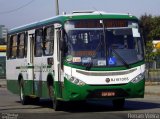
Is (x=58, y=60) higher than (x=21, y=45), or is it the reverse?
(x=21, y=45)

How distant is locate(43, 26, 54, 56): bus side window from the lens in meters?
19.5

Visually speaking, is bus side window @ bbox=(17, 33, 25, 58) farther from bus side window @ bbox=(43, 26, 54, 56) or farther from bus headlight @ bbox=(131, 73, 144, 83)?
bus headlight @ bbox=(131, 73, 144, 83)

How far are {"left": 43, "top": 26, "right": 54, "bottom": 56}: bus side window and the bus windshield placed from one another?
140 centimetres

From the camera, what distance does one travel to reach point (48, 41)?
19891mm

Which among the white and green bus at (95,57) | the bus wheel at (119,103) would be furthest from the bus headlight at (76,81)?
the bus wheel at (119,103)

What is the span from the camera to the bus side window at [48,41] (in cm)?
1948

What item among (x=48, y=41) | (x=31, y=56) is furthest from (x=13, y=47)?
(x=48, y=41)

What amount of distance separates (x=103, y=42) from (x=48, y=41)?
254 centimetres

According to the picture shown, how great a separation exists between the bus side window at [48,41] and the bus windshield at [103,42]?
1.40 metres

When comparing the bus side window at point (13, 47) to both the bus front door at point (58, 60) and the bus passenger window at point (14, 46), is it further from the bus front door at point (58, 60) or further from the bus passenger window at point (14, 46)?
the bus front door at point (58, 60)

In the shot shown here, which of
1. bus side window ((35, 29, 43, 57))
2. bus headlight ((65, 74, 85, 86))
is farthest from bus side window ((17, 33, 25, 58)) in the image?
bus headlight ((65, 74, 85, 86))

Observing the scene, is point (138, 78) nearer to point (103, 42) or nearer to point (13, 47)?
point (103, 42)

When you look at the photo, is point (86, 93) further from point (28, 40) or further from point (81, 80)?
point (28, 40)

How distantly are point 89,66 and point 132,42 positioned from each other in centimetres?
173
